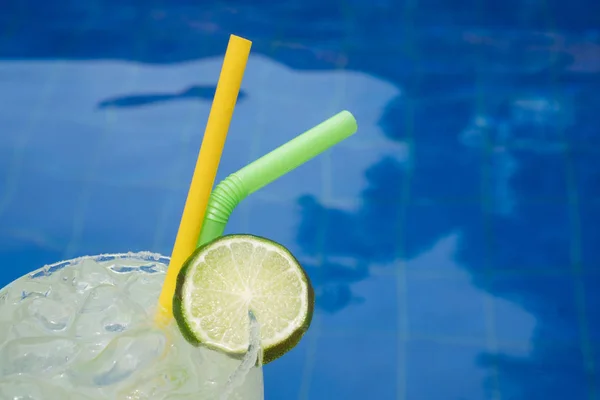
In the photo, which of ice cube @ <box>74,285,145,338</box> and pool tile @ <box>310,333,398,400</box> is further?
pool tile @ <box>310,333,398,400</box>

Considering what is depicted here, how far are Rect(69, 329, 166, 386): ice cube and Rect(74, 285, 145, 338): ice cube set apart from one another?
71mm

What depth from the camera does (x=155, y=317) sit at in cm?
121

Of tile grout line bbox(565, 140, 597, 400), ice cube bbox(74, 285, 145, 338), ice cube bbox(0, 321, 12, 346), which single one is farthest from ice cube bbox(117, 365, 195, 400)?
tile grout line bbox(565, 140, 597, 400)

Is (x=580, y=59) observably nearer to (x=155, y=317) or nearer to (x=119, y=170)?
(x=119, y=170)

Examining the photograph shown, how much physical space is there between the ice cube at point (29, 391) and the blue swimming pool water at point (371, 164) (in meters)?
1.24

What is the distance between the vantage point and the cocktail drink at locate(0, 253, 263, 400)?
1.10 meters

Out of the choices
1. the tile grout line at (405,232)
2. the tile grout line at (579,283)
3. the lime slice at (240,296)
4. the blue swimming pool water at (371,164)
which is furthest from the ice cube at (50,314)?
the tile grout line at (579,283)

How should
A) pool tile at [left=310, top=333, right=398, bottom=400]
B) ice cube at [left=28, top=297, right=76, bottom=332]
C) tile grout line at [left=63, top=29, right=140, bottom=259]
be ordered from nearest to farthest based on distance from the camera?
1. ice cube at [left=28, top=297, right=76, bottom=332]
2. pool tile at [left=310, top=333, right=398, bottom=400]
3. tile grout line at [left=63, top=29, right=140, bottom=259]

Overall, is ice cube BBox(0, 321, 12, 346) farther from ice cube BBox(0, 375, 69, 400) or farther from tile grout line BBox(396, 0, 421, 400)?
tile grout line BBox(396, 0, 421, 400)

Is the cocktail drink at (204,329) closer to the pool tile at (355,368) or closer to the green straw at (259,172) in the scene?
the green straw at (259,172)

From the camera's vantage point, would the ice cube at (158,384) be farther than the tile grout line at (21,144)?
No

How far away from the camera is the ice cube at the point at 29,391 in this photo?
43.8 inches

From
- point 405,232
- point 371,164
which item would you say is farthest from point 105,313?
point 371,164

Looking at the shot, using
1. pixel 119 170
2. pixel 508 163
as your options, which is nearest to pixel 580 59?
pixel 508 163
